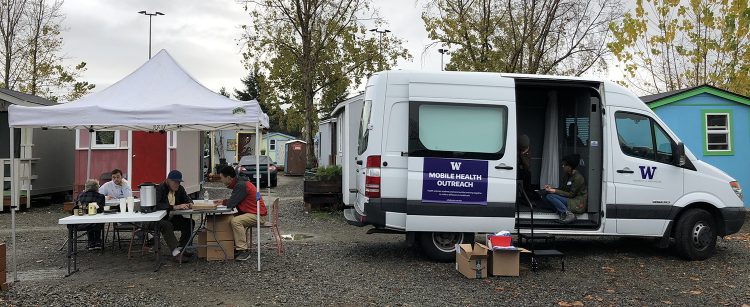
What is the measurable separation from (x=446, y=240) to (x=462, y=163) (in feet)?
3.56

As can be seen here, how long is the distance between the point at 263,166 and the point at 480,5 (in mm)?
10382

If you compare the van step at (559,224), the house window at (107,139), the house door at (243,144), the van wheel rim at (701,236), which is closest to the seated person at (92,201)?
the van step at (559,224)

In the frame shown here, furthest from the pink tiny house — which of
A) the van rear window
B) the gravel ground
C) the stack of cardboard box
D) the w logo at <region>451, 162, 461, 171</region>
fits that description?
the w logo at <region>451, 162, 461, 171</region>

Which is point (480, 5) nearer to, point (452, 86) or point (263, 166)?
point (263, 166)

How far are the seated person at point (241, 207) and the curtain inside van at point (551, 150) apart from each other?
14.5ft

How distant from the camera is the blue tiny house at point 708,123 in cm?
1337

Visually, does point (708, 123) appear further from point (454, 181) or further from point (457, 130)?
point (454, 181)

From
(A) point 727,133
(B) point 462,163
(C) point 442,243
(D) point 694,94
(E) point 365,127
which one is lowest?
(C) point 442,243

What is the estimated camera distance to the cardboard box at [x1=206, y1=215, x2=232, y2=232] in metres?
→ 7.60

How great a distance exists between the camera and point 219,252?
25.3 ft

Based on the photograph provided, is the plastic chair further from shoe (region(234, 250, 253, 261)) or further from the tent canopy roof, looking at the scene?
the tent canopy roof

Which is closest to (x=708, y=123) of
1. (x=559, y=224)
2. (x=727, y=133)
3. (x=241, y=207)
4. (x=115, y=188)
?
(x=727, y=133)

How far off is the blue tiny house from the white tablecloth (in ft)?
36.9

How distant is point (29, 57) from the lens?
2309 centimetres
